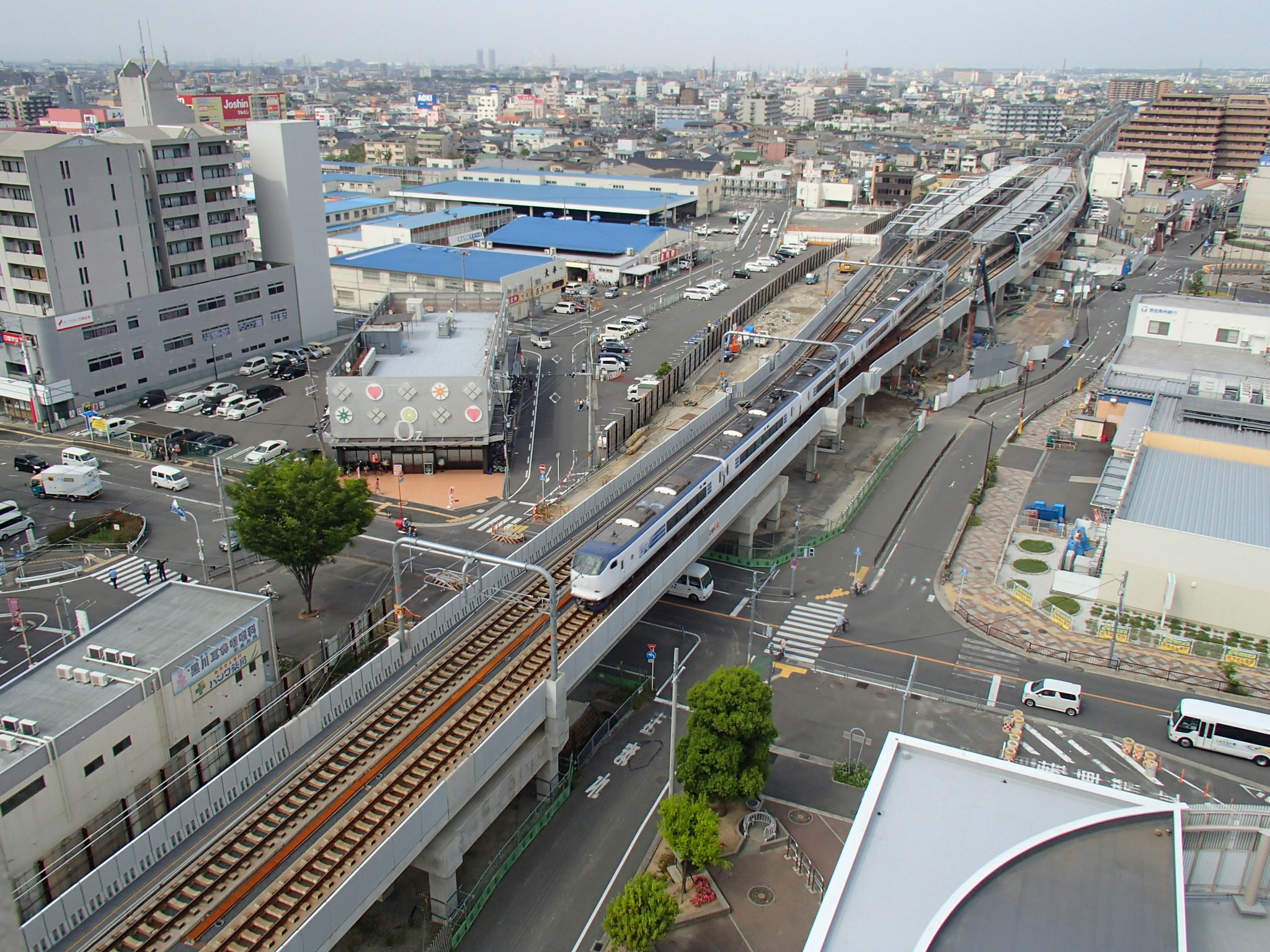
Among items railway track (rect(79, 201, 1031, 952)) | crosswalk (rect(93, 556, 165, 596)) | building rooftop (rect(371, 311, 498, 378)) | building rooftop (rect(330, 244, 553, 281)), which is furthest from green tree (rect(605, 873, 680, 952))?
building rooftop (rect(330, 244, 553, 281))

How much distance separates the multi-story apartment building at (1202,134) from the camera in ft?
447

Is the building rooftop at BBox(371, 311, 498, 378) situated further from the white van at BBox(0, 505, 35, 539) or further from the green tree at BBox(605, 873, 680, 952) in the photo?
the green tree at BBox(605, 873, 680, 952)

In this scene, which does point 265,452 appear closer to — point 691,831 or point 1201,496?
point 691,831

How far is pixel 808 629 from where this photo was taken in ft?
101

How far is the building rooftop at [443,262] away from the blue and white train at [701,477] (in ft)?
98.1

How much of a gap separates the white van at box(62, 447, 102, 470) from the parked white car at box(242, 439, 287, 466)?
6.33m

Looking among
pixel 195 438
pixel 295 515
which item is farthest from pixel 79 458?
pixel 295 515

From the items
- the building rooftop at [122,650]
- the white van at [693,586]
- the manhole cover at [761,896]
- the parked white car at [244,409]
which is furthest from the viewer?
the parked white car at [244,409]

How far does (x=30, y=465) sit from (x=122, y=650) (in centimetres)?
2440

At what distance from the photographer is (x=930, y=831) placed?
16.5 metres

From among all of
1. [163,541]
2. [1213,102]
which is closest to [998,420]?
[163,541]

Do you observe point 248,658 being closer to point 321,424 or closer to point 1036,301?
point 321,424

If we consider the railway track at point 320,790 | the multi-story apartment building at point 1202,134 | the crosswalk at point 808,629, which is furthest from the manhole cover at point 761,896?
the multi-story apartment building at point 1202,134

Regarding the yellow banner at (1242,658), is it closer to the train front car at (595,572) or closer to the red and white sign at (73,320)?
the train front car at (595,572)
